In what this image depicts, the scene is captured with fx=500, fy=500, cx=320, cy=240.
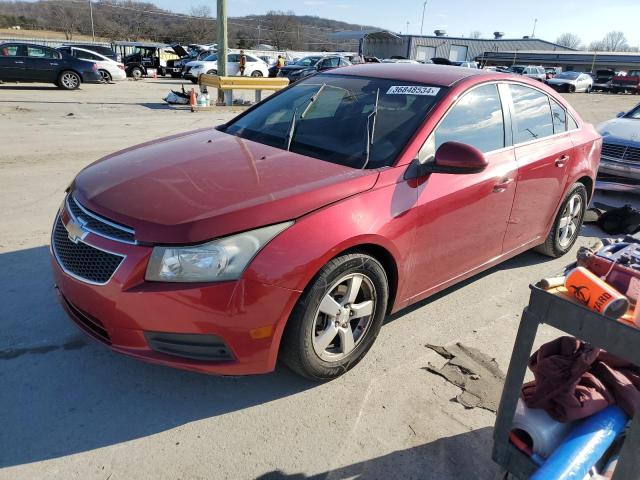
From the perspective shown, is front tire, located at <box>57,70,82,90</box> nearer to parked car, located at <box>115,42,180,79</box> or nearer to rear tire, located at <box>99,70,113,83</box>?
rear tire, located at <box>99,70,113,83</box>

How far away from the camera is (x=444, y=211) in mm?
3184

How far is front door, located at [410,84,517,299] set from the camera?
3.13 m

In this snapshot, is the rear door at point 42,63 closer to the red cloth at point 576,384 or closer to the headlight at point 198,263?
the headlight at point 198,263

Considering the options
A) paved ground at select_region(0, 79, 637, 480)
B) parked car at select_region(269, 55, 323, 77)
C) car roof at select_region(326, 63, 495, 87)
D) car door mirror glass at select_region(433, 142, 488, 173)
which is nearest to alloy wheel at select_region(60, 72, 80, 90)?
parked car at select_region(269, 55, 323, 77)

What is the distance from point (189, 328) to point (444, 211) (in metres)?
1.73

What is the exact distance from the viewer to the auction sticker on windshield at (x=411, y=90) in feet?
11.3

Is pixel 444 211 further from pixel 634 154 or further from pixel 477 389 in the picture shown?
pixel 634 154

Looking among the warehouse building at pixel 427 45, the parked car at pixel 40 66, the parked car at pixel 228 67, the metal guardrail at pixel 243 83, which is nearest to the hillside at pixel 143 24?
the warehouse building at pixel 427 45

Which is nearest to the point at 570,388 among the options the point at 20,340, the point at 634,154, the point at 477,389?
the point at 477,389

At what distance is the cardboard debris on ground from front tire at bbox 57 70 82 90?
1894 centimetres

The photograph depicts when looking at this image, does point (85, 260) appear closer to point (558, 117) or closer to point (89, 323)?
point (89, 323)

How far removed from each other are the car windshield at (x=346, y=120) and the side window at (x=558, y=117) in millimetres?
1570

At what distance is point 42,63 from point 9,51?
1.03 meters

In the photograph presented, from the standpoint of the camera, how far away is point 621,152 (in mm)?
7250
